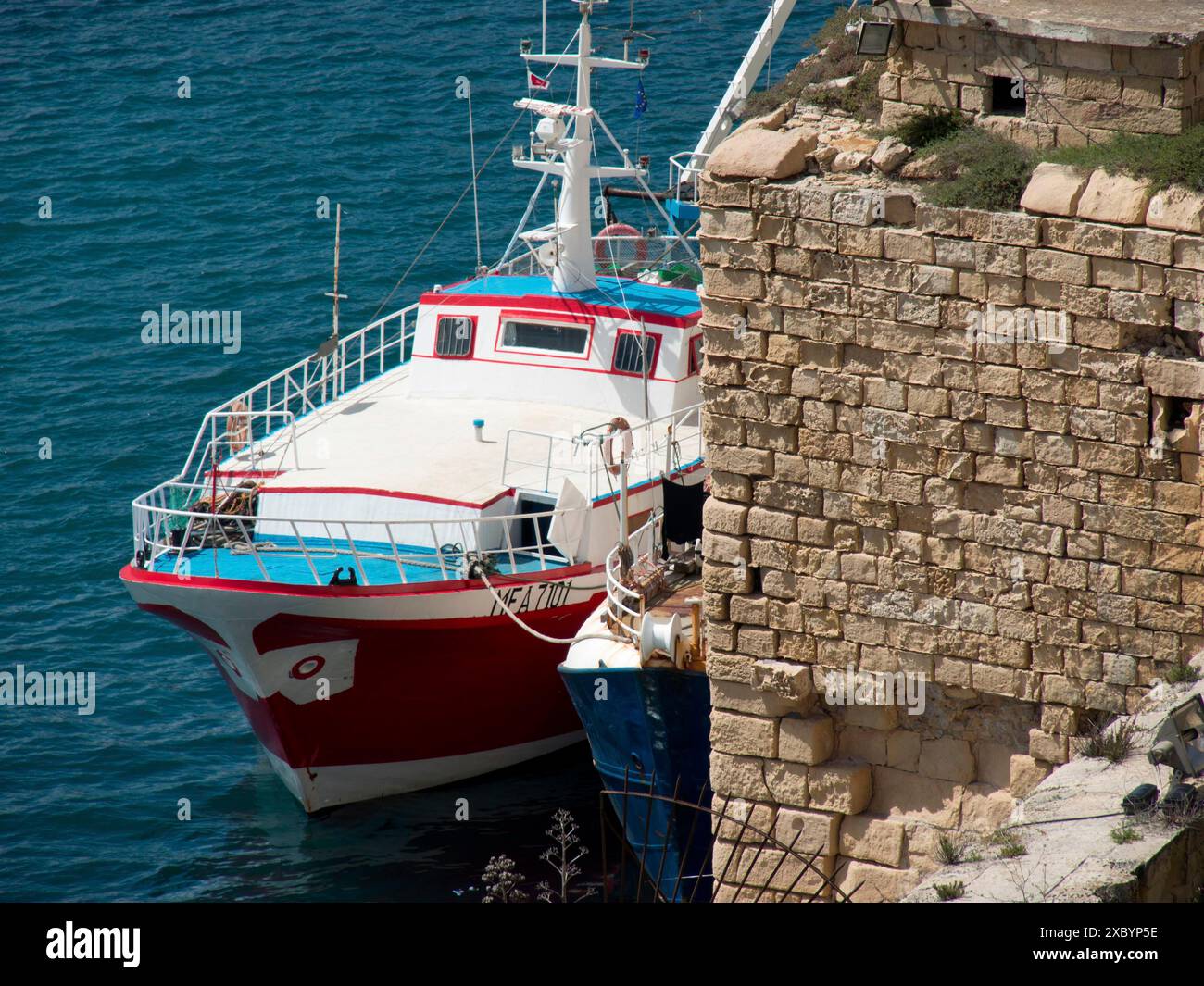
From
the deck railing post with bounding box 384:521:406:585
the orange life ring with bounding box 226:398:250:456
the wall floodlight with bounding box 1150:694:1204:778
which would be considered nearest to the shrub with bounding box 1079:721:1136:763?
the wall floodlight with bounding box 1150:694:1204:778

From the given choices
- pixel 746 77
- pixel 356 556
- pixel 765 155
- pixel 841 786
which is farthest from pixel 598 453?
pixel 765 155

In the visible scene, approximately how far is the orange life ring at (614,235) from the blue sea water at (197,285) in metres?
6.97

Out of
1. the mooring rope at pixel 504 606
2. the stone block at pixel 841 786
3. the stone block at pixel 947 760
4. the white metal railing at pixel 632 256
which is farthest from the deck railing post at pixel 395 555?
the stone block at pixel 947 760

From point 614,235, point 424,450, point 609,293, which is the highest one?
point 614,235

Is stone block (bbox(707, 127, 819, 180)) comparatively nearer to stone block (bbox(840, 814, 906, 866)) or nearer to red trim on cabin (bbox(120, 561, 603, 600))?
stone block (bbox(840, 814, 906, 866))

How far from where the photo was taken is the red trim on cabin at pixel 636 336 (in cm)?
2306

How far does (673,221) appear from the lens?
28453mm

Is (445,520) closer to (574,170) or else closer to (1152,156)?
(574,170)

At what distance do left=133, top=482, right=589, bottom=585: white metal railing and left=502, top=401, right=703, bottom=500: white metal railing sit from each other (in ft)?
1.88

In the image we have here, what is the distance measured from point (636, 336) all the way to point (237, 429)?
504 cm

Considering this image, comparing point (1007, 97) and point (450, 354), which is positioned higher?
point (1007, 97)

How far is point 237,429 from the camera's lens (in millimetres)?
22406

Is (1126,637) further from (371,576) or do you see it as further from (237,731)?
(237,731)
